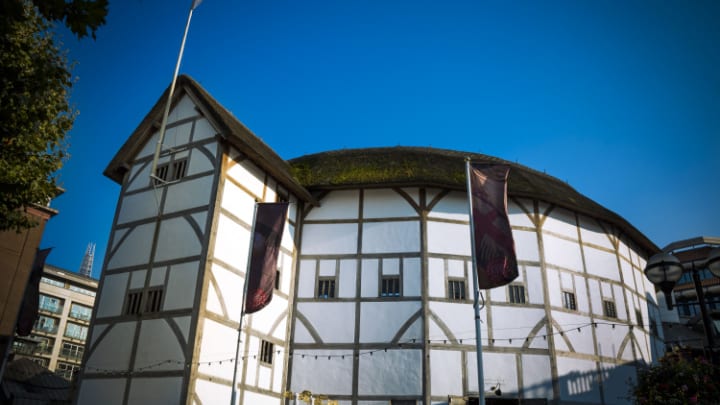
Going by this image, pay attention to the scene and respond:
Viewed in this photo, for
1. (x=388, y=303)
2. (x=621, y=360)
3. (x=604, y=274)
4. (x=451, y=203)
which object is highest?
(x=451, y=203)

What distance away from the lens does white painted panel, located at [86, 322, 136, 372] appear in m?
16.6

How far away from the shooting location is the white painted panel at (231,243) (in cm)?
1717

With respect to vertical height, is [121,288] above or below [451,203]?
below

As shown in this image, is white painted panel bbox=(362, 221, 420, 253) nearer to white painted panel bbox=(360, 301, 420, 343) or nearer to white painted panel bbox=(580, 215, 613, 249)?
white painted panel bbox=(360, 301, 420, 343)

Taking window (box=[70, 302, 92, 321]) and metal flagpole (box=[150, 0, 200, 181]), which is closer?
metal flagpole (box=[150, 0, 200, 181])

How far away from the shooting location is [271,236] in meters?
16.0

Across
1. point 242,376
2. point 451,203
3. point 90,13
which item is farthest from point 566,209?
point 90,13

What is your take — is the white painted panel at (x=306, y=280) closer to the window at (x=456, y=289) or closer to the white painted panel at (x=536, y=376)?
the window at (x=456, y=289)

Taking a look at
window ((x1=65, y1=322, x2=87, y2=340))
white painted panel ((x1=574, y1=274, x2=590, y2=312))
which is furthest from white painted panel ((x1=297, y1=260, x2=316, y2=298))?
window ((x1=65, y1=322, x2=87, y2=340))

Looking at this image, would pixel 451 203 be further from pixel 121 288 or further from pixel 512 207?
pixel 121 288

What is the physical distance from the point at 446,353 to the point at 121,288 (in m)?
11.0

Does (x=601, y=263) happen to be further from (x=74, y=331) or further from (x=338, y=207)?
(x=74, y=331)

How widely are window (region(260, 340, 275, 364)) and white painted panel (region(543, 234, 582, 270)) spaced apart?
35.1 feet

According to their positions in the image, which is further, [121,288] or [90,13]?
[121,288]
